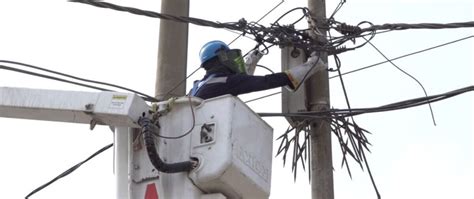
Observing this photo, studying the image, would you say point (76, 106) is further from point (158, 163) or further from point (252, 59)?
point (252, 59)

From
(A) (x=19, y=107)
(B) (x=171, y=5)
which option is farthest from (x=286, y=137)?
(A) (x=19, y=107)

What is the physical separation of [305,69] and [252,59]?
46 centimetres

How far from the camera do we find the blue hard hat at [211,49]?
631cm

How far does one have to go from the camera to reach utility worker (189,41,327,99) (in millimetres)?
5918

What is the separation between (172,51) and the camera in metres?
7.27

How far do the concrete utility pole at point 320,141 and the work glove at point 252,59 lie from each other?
0.57 metres

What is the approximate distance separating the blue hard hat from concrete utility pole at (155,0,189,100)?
690 millimetres

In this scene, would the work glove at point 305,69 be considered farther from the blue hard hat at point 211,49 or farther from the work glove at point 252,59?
the blue hard hat at point 211,49

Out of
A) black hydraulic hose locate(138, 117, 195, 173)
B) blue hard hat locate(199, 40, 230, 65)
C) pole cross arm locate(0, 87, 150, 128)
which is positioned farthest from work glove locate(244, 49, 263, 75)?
black hydraulic hose locate(138, 117, 195, 173)

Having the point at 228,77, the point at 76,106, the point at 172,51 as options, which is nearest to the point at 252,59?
the point at 172,51

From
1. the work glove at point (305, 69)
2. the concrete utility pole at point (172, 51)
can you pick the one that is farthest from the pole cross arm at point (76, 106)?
the concrete utility pole at point (172, 51)

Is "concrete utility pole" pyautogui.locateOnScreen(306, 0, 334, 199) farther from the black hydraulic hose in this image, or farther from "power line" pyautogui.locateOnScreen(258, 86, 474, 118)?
the black hydraulic hose

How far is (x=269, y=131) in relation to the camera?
5.45 metres

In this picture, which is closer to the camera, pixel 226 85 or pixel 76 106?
pixel 76 106
